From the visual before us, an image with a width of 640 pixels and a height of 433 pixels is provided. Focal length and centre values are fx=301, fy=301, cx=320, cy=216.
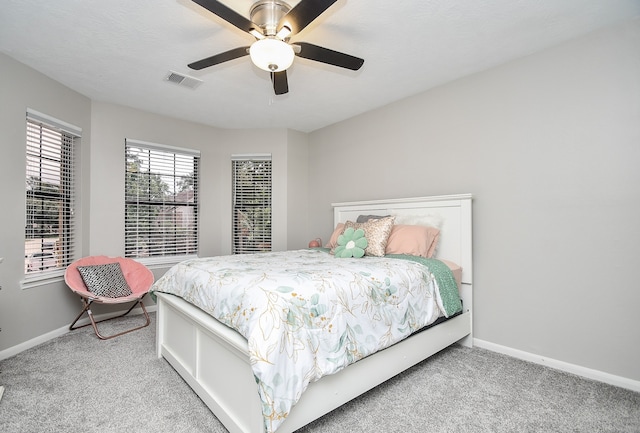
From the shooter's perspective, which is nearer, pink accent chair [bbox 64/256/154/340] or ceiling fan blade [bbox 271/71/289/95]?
ceiling fan blade [bbox 271/71/289/95]

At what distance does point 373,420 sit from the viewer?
1689mm

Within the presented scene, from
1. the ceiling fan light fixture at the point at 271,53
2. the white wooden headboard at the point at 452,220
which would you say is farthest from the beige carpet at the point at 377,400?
the ceiling fan light fixture at the point at 271,53

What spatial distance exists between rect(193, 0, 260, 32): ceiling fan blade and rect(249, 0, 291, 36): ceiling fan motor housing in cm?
10

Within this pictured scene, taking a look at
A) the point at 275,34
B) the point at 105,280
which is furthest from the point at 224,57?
the point at 105,280

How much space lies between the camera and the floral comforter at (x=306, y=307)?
135 centimetres

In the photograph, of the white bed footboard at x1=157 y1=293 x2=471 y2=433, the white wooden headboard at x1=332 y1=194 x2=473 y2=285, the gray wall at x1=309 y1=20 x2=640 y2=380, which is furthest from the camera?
the white wooden headboard at x1=332 y1=194 x2=473 y2=285

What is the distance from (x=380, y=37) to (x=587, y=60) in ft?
5.03

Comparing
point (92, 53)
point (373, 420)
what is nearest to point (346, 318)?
point (373, 420)

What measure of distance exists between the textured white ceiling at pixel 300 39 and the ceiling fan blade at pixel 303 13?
350 millimetres

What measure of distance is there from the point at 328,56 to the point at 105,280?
3024 mm

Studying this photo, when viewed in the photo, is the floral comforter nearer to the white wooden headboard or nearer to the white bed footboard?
the white bed footboard

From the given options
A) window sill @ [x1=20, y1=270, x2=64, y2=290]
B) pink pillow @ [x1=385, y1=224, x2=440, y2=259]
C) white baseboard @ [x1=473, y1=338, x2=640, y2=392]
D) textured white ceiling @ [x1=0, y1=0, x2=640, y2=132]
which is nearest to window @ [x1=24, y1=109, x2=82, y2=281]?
window sill @ [x1=20, y1=270, x2=64, y2=290]

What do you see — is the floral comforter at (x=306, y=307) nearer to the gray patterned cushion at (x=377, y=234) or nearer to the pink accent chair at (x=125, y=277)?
the gray patterned cushion at (x=377, y=234)

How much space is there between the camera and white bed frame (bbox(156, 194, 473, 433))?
1515 mm
